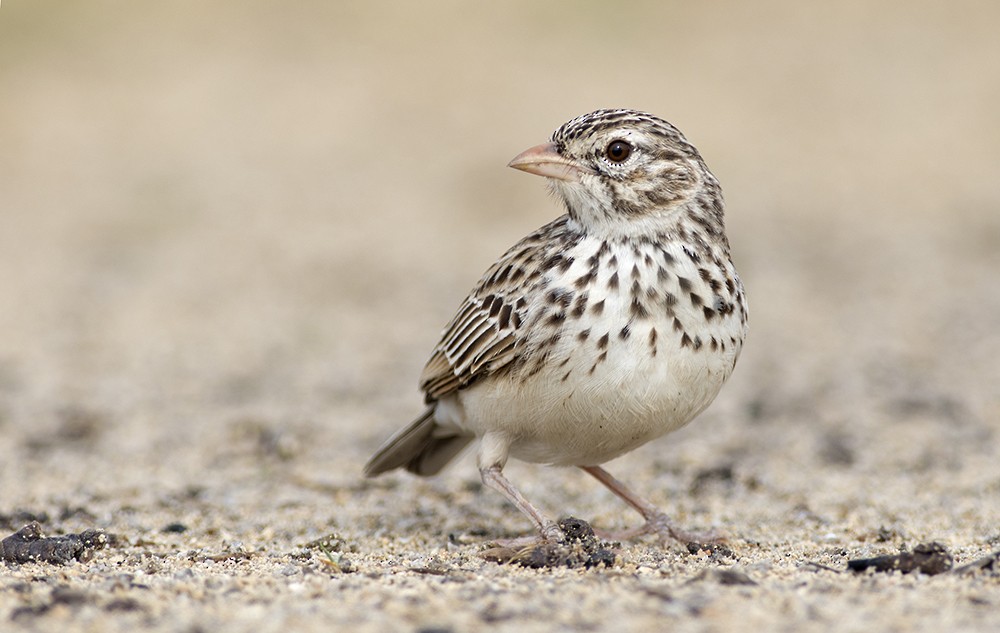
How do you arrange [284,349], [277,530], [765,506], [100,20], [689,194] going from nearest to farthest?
[689,194] < [277,530] < [765,506] < [284,349] < [100,20]

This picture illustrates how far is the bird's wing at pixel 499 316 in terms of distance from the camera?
6113 mm

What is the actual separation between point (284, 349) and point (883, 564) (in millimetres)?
7037

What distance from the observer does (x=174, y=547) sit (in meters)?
6.51

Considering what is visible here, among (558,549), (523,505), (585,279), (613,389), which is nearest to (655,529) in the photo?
(523,505)

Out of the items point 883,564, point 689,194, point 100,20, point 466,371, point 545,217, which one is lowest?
point 883,564

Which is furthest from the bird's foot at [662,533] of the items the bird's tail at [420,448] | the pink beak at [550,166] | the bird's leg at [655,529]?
the pink beak at [550,166]

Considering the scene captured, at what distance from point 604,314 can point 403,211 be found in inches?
400

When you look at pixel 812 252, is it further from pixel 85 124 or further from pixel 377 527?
pixel 85 124

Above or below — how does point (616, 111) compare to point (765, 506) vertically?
above

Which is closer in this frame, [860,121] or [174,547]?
[174,547]

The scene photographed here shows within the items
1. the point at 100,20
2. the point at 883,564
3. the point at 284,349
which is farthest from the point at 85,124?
the point at 883,564

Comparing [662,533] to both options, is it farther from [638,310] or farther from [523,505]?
[638,310]

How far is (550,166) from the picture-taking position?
625 centimetres

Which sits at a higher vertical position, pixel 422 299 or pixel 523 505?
pixel 422 299
